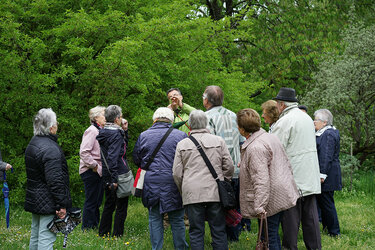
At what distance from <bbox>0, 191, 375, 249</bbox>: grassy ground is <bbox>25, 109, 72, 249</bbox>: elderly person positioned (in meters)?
1.21

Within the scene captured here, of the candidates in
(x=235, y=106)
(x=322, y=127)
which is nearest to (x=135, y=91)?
(x=235, y=106)

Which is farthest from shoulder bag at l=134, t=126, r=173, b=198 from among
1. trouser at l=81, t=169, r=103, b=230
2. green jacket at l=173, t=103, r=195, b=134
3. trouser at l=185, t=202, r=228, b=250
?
trouser at l=81, t=169, r=103, b=230

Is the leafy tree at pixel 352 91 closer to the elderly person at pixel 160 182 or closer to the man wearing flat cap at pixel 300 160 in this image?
the man wearing flat cap at pixel 300 160

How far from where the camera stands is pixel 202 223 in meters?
4.75

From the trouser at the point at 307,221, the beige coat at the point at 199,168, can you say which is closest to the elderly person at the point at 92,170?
the beige coat at the point at 199,168

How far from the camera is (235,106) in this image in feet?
31.9

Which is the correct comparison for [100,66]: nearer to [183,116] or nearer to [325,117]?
[183,116]

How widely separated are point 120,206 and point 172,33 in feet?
12.9

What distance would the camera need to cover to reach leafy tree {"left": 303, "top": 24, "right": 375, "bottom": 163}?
11.9m

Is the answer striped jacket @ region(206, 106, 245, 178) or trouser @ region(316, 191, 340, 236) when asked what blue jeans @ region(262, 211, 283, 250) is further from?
trouser @ region(316, 191, 340, 236)

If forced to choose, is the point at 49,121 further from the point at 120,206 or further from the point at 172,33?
the point at 172,33

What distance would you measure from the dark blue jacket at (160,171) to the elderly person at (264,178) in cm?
86

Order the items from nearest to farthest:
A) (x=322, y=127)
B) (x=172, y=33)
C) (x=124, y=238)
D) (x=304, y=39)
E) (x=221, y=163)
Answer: (x=221, y=163)
(x=124, y=238)
(x=322, y=127)
(x=172, y=33)
(x=304, y=39)

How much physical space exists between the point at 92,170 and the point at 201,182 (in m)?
2.72
